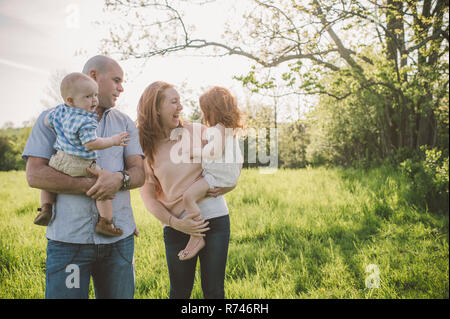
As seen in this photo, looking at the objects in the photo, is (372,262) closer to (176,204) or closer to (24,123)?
(176,204)

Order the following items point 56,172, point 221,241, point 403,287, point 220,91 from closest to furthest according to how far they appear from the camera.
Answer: point 56,172 < point 221,241 < point 220,91 < point 403,287

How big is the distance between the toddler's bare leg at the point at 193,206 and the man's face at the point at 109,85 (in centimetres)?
81

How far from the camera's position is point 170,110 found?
2.18 metres

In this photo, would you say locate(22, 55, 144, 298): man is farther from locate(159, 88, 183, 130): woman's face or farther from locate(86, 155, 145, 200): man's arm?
locate(159, 88, 183, 130): woman's face

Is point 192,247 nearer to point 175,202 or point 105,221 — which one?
point 175,202

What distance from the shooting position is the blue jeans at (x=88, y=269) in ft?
5.32

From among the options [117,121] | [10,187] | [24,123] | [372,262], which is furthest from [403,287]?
[24,123]

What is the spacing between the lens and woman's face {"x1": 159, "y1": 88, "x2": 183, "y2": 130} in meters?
2.18

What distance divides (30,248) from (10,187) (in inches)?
295

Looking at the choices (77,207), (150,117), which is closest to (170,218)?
(77,207)

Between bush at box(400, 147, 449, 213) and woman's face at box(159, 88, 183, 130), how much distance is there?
16.0 feet

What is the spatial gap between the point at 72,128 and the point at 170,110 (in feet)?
2.39
